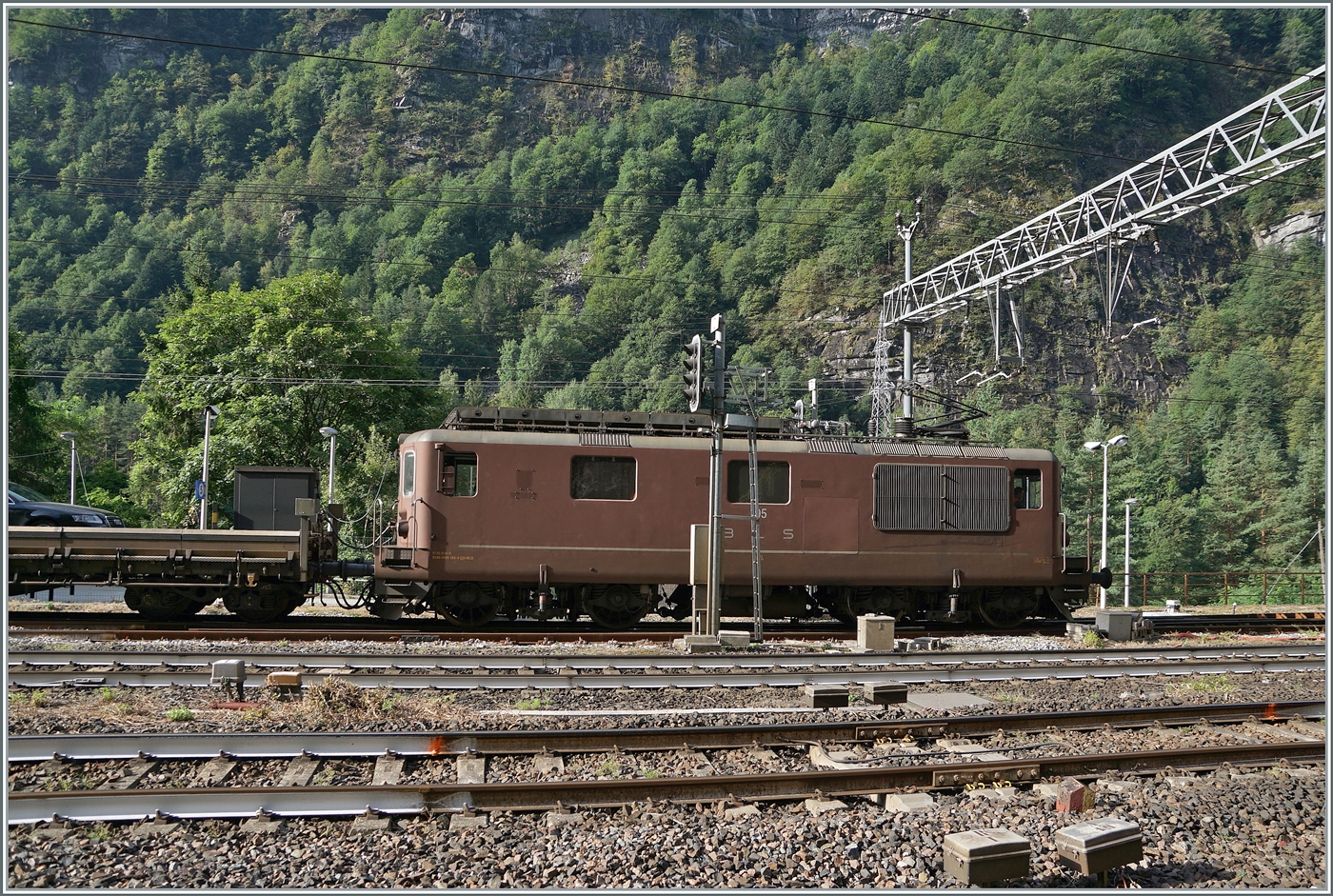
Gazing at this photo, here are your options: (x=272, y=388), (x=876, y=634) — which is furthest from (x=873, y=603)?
(x=272, y=388)

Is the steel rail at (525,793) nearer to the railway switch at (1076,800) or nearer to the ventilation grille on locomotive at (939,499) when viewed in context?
the railway switch at (1076,800)

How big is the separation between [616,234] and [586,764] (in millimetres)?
118423

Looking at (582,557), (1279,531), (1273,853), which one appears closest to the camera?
(1273,853)

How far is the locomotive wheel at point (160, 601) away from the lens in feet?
50.5

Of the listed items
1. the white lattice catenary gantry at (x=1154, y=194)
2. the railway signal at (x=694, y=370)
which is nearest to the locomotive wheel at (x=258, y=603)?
the railway signal at (x=694, y=370)

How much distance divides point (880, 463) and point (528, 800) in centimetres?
1113

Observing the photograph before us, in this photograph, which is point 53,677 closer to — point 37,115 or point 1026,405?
point 1026,405

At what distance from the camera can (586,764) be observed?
722cm

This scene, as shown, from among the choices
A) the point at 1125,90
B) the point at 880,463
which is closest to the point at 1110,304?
the point at 880,463

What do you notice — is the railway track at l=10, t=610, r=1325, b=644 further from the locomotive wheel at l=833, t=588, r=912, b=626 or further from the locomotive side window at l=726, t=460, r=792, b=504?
the locomotive side window at l=726, t=460, r=792, b=504

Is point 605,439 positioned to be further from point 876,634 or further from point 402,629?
point 876,634

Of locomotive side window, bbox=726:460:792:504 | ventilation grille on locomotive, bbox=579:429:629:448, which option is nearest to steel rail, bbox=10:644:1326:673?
locomotive side window, bbox=726:460:792:504

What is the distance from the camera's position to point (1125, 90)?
120m

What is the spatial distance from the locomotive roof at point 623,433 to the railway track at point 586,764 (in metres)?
7.88
